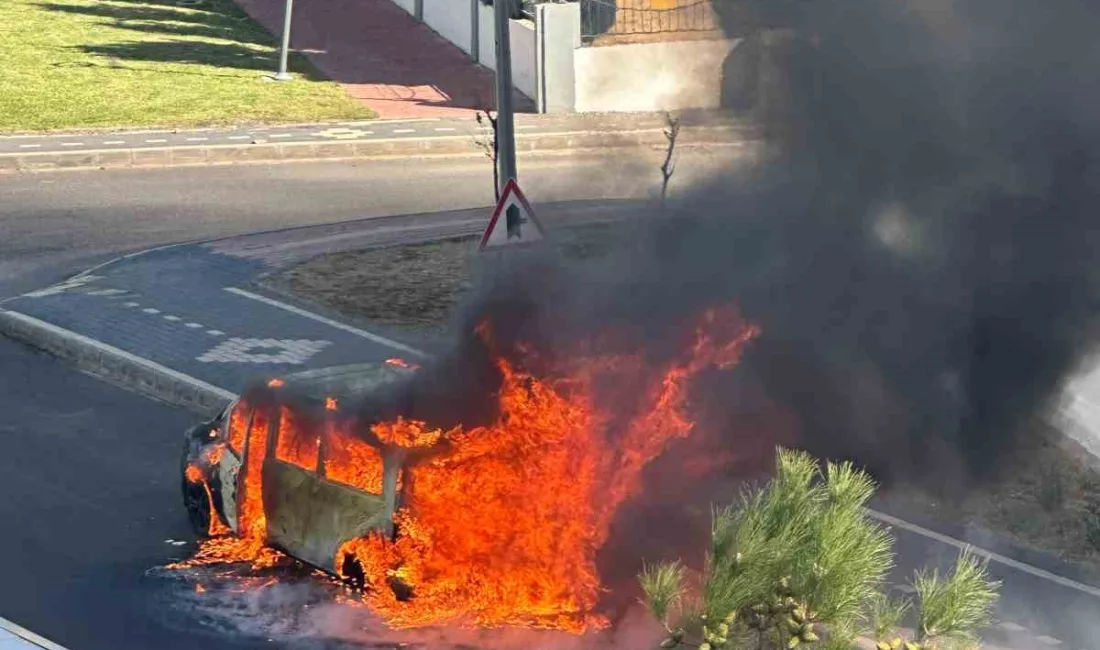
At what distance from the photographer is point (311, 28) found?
33.4 meters

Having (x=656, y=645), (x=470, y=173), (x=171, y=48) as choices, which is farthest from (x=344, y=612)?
(x=171, y=48)

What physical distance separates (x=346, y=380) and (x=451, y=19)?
865 inches

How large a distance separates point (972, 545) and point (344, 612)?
3.84 metres

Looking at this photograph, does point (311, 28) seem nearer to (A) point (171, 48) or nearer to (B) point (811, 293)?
(A) point (171, 48)

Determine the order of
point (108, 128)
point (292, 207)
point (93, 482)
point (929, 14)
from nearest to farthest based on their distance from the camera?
point (929, 14) < point (93, 482) < point (292, 207) < point (108, 128)

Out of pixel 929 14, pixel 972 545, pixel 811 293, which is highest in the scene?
pixel 929 14

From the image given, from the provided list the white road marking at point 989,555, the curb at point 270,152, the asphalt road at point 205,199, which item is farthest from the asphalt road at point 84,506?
the curb at point 270,152

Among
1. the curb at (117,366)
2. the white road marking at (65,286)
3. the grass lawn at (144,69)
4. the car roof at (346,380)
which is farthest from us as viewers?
the grass lawn at (144,69)

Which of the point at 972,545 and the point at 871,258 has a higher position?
the point at 871,258

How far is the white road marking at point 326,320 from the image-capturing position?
1365 cm

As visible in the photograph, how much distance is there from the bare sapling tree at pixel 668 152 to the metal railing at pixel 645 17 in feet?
2.28

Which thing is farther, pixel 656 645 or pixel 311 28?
pixel 311 28

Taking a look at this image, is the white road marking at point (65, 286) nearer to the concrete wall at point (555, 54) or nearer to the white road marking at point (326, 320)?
the white road marking at point (326, 320)

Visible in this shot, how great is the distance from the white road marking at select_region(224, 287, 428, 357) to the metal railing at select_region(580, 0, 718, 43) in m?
3.39
